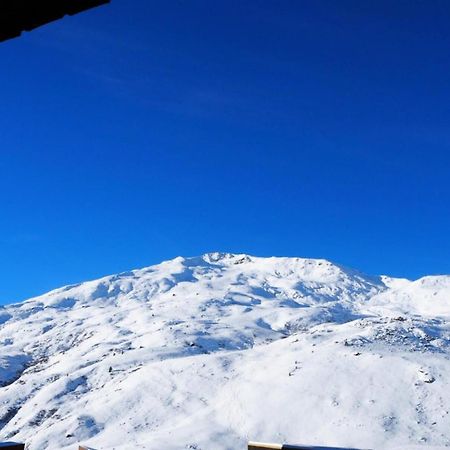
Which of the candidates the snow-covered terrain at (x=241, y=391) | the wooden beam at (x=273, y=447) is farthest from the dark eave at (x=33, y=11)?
the snow-covered terrain at (x=241, y=391)

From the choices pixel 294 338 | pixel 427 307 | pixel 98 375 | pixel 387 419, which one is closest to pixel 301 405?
pixel 387 419

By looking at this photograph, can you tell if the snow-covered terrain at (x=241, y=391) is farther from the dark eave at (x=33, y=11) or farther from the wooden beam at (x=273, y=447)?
the dark eave at (x=33, y=11)

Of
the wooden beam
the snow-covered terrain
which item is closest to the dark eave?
the wooden beam

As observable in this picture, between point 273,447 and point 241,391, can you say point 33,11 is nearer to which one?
point 273,447

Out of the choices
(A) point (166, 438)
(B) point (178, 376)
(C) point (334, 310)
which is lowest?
(A) point (166, 438)

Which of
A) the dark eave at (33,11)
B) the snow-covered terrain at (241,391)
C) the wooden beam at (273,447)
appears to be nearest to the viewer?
the dark eave at (33,11)

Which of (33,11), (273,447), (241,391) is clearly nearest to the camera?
(33,11)

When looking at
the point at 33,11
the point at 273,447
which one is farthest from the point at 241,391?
the point at 33,11

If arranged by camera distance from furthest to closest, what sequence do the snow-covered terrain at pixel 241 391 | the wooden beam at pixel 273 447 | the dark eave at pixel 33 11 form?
the snow-covered terrain at pixel 241 391, the wooden beam at pixel 273 447, the dark eave at pixel 33 11

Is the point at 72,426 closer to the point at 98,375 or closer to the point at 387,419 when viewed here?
the point at 98,375

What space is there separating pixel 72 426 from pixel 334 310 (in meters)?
88.4

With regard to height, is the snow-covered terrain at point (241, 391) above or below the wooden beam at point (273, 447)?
above

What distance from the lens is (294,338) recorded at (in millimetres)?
85250

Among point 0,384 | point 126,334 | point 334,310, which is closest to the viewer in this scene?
point 0,384
